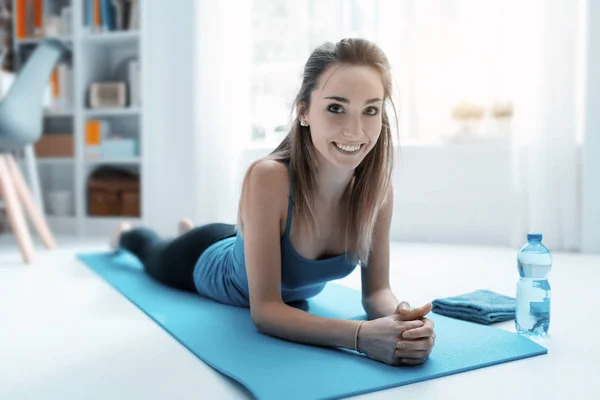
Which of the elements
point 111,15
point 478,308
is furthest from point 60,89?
point 478,308

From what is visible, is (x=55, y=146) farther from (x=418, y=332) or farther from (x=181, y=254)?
(x=418, y=332)

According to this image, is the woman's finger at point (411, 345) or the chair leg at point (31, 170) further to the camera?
the chair leg at point (31, 170)

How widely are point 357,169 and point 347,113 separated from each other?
232 millimetres

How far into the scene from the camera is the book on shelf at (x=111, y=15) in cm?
402

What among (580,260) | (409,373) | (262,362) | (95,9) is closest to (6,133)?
(95,9)

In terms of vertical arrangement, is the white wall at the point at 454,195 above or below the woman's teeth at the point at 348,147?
below

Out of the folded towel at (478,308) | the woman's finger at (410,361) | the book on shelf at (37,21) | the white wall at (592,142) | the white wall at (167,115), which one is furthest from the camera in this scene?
the book on shelf at (37,21)

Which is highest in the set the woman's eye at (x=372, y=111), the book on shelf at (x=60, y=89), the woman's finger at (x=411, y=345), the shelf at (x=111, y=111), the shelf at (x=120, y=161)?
the book on shelf at (x=60, y=89)

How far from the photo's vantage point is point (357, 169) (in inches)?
60.1

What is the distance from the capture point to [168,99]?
3.96 meters

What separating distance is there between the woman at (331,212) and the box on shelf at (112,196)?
2598 mm

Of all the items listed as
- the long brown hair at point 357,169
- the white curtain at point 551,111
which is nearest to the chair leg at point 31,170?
the long brown hair at point 357,169

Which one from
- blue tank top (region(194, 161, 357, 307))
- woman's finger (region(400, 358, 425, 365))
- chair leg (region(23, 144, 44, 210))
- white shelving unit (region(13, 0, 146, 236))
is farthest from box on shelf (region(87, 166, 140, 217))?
woman's finger (region(400, 358, 425, 365))

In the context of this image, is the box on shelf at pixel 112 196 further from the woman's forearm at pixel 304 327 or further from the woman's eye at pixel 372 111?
the woman's eye at pixel 372 111
